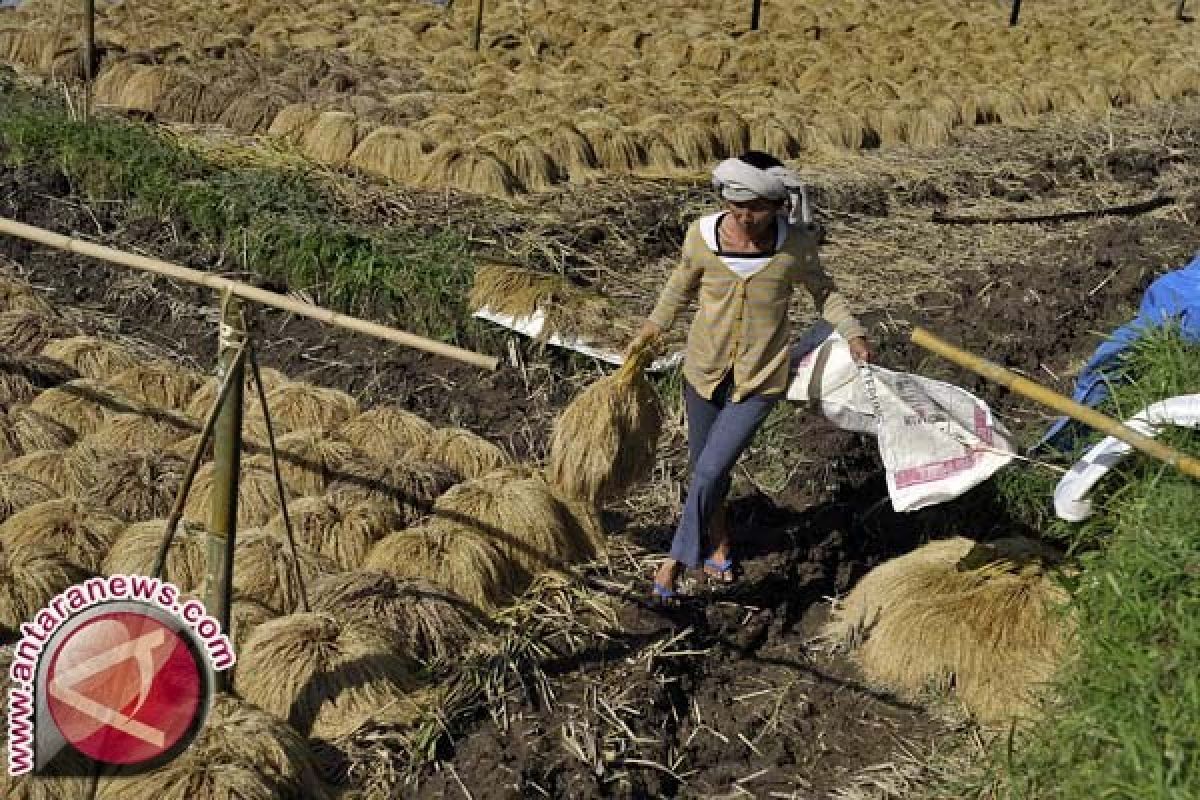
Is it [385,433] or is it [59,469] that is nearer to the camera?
[59,469]

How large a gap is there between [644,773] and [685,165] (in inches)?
243

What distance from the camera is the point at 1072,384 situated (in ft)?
19.9

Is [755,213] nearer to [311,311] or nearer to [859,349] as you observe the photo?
[859,349]

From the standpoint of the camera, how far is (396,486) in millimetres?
4516

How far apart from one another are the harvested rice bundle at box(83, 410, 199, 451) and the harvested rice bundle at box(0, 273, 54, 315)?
1.33 meters

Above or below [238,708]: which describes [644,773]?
below

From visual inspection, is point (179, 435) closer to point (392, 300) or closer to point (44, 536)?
point (44, 536)

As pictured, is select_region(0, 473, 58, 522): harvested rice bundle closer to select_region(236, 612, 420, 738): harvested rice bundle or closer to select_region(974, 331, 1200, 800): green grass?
select_region(236, 612, 420, 738): harvested rice bundle

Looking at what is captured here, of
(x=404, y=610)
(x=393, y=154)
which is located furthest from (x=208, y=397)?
(x=393, y=154)

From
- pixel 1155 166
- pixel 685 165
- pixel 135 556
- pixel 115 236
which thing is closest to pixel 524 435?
pixel 135 556

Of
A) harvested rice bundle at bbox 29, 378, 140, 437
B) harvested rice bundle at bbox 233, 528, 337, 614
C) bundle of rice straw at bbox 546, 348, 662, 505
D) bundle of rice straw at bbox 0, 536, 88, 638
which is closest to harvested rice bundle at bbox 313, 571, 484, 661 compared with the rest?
harvested rice bundle at bbox 233, 528, 337, 614

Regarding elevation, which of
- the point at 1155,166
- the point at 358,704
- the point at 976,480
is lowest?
the point at 1155,166

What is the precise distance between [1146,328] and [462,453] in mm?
2452

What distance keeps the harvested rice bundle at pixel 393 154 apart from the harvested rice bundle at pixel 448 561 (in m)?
4.18
